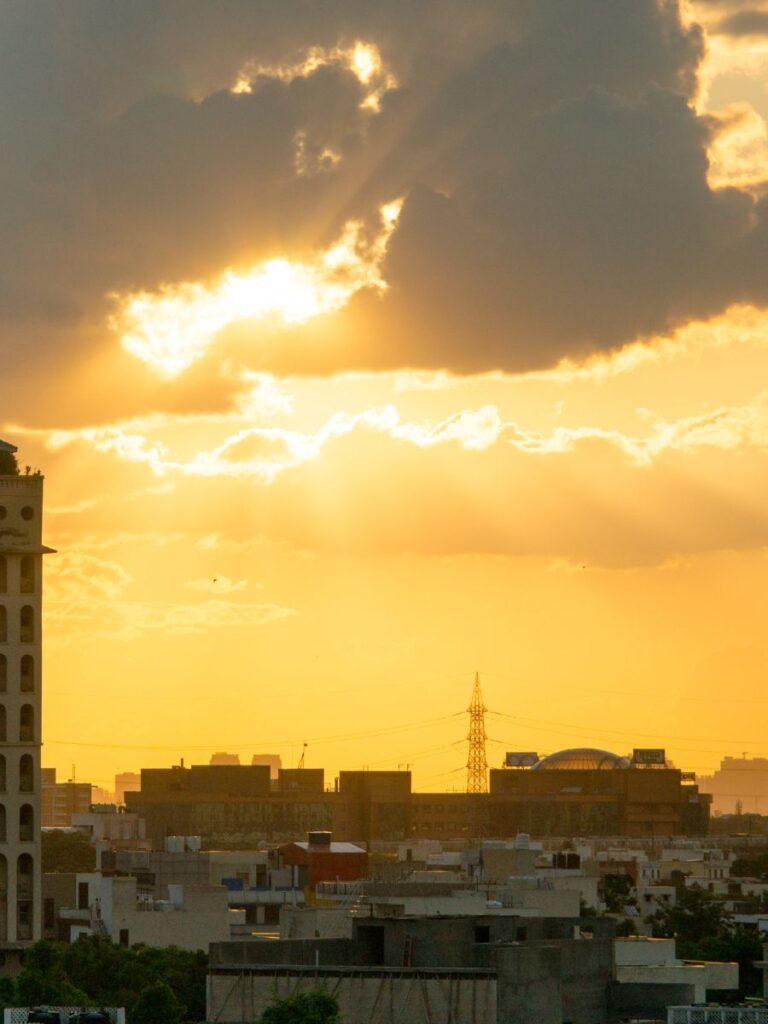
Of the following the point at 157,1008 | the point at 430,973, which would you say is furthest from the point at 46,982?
the point at 430,973

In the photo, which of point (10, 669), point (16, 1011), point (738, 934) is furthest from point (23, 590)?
point (16, 1011)

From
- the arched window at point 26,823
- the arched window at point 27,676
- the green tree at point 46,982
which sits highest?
the arched window at point 27,676

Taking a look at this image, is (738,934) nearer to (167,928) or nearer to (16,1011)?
(167,928)

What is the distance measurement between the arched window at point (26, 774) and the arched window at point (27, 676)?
406cm

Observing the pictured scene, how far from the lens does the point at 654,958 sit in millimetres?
149625

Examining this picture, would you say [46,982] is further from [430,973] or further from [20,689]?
[430,973]

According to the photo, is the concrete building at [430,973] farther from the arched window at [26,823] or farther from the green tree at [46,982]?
the arched window at [26,823]

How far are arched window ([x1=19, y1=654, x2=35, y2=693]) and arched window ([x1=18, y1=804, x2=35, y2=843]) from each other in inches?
278

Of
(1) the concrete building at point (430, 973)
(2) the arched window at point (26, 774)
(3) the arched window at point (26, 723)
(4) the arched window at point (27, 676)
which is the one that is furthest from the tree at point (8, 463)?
(1) the concrete building at point (430, 973)

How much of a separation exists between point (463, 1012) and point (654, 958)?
1795 inches

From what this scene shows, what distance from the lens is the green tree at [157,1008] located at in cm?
14512

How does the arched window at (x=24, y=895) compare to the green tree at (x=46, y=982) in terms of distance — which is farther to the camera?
the arched window at (x=24, y=895)

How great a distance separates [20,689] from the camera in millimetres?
190250

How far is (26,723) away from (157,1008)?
46.3m
